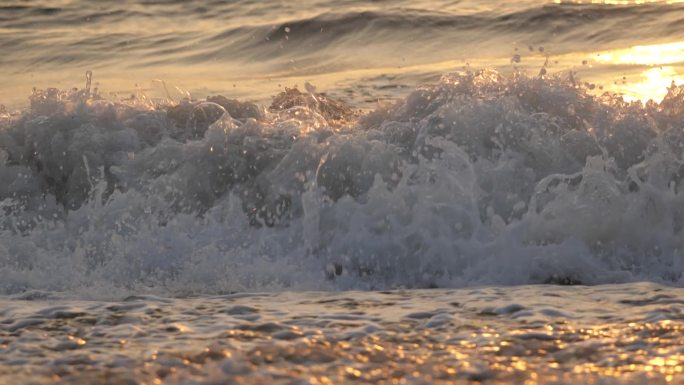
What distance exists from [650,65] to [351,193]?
170 inches

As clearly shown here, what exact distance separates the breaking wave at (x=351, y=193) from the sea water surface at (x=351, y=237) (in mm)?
12

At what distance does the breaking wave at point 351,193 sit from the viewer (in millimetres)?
5301

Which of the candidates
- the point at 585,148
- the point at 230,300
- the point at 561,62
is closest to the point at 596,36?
the point at 561,62

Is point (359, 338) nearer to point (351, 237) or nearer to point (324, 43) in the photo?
point (351, 237)

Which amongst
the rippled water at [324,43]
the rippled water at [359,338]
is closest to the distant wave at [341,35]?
the rippled water at [324,43]

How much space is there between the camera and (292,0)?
14.1 metres

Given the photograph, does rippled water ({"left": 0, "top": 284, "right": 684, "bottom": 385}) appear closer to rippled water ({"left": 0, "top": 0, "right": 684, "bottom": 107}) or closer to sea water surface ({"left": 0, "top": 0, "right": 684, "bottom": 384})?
sea water surface ({"left": 0, "top": 0, "right": 684, "bottom": 384})

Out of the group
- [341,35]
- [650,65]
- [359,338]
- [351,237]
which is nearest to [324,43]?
[341,35]

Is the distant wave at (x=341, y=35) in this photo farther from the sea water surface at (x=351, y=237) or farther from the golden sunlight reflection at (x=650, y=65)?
the sea water surface at (x=351, y=237)

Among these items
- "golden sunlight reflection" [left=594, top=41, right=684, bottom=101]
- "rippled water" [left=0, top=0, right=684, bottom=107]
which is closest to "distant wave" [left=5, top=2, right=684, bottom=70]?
"rippled water" [left=0, top=0, right=684, bottom=107]

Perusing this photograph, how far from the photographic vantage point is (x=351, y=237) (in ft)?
18.3

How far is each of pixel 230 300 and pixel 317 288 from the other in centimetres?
51

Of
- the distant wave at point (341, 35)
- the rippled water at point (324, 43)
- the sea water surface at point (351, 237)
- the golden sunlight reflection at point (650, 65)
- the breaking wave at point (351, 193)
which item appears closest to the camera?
the sea water surface at point (351, 237)

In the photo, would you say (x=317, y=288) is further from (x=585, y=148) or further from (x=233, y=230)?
(x=585, y=148)
